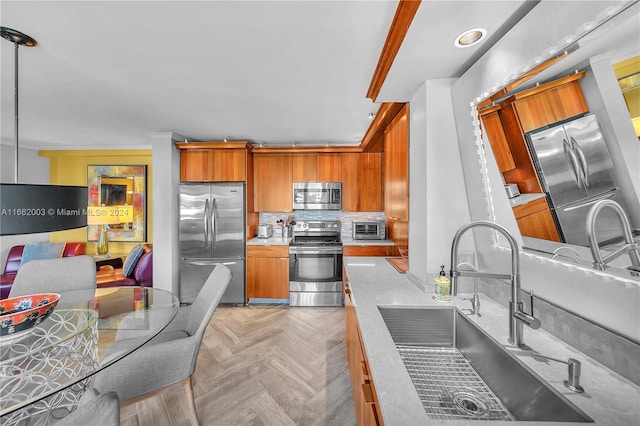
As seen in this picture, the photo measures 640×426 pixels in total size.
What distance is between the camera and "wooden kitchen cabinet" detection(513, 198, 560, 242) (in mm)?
1011

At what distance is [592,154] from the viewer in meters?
0.79

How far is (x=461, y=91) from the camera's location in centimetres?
147

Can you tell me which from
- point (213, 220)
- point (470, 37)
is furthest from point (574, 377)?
point (213, 220)

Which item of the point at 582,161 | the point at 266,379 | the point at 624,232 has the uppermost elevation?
the point at 582,161

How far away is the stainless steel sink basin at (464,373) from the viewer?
2.67 feet

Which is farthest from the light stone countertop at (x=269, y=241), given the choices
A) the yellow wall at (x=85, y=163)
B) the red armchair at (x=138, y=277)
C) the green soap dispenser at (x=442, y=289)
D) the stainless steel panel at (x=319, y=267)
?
the green soap dispenser at (x=442, y=289)

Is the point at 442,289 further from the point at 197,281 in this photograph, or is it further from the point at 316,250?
the point at 197,281

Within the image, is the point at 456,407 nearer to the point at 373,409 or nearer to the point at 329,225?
the point at 373,409

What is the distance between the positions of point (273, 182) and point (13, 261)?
4.17 m

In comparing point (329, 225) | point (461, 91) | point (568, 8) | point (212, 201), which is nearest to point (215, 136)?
point (212, 201)

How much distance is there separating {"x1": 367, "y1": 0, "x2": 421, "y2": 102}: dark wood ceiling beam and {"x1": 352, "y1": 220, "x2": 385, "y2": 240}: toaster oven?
91.0 inches

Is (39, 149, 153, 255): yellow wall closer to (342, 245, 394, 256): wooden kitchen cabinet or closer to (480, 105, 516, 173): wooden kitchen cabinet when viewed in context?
(342, 245, 394, 256): wooden kitchen cabinet

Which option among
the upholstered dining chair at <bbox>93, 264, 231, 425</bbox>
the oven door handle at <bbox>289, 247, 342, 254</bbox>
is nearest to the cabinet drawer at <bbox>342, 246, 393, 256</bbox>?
the oven door handle at <bbox>289, 247, 342, 254</bbox>

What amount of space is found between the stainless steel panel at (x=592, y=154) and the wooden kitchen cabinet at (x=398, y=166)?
1170 mm
